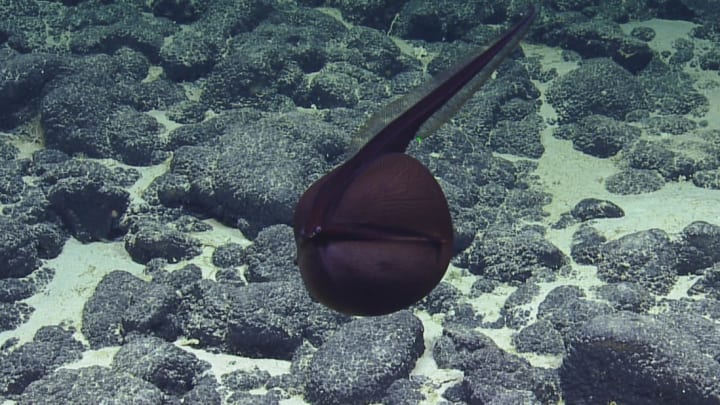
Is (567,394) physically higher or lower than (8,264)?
higher

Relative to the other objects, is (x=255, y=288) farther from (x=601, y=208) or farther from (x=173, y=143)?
(x=601, y=208)

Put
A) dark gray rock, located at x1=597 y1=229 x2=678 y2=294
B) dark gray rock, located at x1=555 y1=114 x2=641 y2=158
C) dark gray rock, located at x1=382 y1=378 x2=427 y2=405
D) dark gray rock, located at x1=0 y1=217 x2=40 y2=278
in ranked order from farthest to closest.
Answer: dark gray rock, located at x1=555 y1=114 x2=641 y2=158 → dark gray rock, located at x1=0 y1=217 x2=40 y2=278 → dark gray rock, located at x1=597 y1=229 x2=678 y2=294 → dark gray rock, located at x1=382 y1=378 x2=427 y2=405

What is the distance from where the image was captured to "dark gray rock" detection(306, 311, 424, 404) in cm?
411

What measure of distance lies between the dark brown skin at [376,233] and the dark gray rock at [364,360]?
9.41 ft

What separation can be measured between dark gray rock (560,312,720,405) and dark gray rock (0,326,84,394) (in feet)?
11.4

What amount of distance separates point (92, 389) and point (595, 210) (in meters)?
4.65

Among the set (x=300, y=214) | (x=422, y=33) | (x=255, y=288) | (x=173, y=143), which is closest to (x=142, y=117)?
(x=173, y=143)

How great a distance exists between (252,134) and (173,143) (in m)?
1.23

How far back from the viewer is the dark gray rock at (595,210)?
20.1 feet

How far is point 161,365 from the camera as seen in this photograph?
4.17 m

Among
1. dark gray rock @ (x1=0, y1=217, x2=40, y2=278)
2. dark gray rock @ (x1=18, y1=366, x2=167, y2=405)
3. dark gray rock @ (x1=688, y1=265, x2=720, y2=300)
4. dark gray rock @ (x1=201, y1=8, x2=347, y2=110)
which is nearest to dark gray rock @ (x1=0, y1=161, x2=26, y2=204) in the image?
dark gray rock @ (x1=0, y1=217, x2=40, y2=278)

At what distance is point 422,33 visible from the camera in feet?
33.7

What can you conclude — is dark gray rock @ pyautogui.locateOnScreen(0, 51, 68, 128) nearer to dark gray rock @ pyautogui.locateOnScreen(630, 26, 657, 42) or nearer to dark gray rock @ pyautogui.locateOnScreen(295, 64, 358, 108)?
dark gray rock @ pyautogui.locateOnScreen(295, 64, 358, 108)

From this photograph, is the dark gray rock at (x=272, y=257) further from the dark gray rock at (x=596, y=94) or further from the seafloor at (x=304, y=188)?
the dark gray rock at (x=596, y=94)
